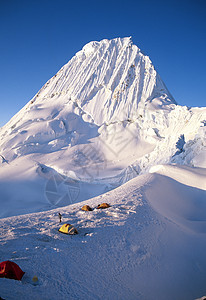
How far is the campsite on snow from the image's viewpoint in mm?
4332

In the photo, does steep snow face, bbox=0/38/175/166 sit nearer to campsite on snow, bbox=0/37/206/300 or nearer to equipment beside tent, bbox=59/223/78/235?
campsite on snow, bbox=0/37/206/300


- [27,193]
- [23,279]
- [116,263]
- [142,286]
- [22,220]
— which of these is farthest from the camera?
[27,193]

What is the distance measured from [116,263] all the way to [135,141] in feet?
82.7

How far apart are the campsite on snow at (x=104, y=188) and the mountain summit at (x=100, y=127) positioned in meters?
0.17

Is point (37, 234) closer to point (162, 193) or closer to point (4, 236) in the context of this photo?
point (4, 236)

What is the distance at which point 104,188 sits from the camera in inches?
822

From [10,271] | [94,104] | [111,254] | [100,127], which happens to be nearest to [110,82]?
[94,104]

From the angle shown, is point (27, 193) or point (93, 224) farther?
point (27, 193)

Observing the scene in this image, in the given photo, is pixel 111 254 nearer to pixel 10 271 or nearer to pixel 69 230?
pixel 69 230

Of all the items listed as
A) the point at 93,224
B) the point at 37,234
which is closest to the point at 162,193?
the point at 93,224

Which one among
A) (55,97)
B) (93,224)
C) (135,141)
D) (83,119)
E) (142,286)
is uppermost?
(55,97)

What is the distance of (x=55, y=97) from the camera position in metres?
37.2

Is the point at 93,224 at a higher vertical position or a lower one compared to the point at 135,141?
lower

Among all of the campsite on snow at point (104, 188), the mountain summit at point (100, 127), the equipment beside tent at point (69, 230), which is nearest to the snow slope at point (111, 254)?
the campsite on snow at point (104, 188)
